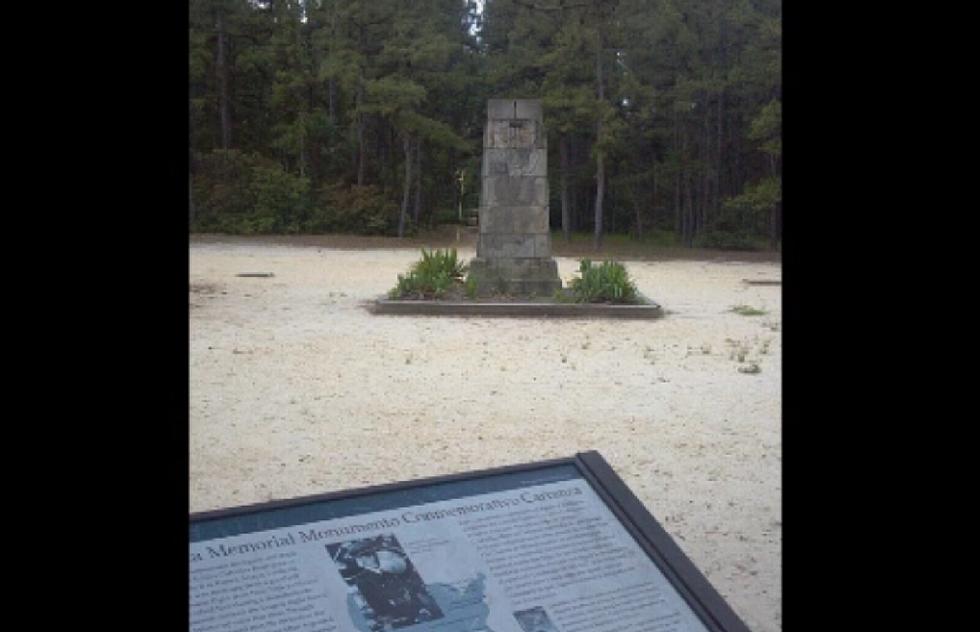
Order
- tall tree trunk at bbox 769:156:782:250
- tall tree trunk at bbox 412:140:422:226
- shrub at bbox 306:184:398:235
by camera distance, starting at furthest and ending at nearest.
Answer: tall tree trunk at bbox 412:140:422:226 → shrub at bbox 306:184:398:235 → tall tree trunk at bbox 769:156:782:250

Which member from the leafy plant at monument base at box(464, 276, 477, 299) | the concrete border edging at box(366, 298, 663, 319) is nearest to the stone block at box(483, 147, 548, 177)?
the leafy plant at monument base at box(464, 276, 477, 299)

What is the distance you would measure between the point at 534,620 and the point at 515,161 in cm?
1168

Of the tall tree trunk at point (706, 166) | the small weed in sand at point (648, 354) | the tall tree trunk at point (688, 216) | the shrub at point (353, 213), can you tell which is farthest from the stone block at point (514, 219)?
the tall tree trunk at point (706, 166)

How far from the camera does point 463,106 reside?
3288 cm

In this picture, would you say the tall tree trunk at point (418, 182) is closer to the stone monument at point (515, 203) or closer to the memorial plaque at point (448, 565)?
the stone monument at point (515, 203)

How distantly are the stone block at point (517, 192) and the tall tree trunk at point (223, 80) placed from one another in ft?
59.1

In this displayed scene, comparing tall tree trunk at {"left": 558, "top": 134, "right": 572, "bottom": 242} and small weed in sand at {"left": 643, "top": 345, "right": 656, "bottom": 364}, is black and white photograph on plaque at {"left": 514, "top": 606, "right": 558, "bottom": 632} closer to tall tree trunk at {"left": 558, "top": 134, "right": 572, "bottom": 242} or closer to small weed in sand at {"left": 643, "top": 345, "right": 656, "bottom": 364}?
small weed in sand at {"left": 643, "top": 345, "right": 656, "bottom": 364}

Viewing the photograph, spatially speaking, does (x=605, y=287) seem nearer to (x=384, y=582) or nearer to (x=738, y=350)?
(x=738, y=350)

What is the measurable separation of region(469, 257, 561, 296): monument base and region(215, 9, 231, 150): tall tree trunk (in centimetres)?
1827

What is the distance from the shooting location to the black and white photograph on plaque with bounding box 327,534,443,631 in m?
1.94

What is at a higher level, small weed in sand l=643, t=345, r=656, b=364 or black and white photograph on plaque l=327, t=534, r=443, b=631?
black and white photograph on plaque l=327, t=534, r=443, b=631
